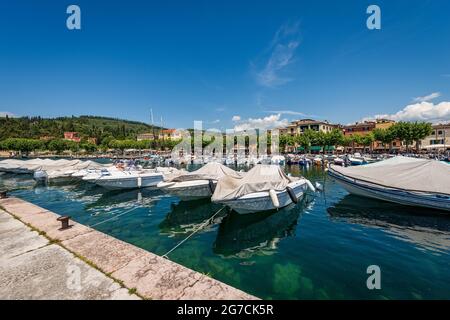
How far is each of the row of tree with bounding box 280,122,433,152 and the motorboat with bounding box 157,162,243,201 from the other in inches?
2668

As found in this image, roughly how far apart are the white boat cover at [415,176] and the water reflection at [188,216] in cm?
1018

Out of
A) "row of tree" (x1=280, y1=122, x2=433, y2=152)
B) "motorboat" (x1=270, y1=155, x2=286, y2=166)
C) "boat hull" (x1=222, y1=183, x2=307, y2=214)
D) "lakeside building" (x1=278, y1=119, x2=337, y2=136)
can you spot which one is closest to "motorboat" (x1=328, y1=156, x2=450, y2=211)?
"boat hull" (x1=222, y1=183, x2=307, y2=214)

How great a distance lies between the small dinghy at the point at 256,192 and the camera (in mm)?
9656

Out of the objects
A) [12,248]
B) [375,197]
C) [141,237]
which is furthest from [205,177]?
[375,197]

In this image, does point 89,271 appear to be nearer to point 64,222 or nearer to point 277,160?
point 64,222

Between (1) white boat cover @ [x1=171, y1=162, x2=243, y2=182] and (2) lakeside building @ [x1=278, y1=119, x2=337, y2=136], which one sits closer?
(1) white boat cover @ [x1=171, y1=162, x2=243, y2=182]

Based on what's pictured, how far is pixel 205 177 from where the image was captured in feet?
45.5

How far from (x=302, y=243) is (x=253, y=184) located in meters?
3.36

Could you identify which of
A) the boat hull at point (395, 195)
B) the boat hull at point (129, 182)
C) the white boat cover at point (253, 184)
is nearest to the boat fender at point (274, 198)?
the white boat cover at point (253, 184)

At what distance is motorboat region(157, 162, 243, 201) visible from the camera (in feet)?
43.1

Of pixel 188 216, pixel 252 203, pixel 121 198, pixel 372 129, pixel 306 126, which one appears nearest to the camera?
pixel 252 203

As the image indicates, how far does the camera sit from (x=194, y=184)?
526 inches

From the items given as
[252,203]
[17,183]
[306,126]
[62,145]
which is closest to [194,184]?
[252,203]

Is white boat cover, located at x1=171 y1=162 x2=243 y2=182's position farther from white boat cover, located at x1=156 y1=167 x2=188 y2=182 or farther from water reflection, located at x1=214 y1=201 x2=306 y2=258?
water reflection, located at x1=214 y1=201 x2=306 y2=258
